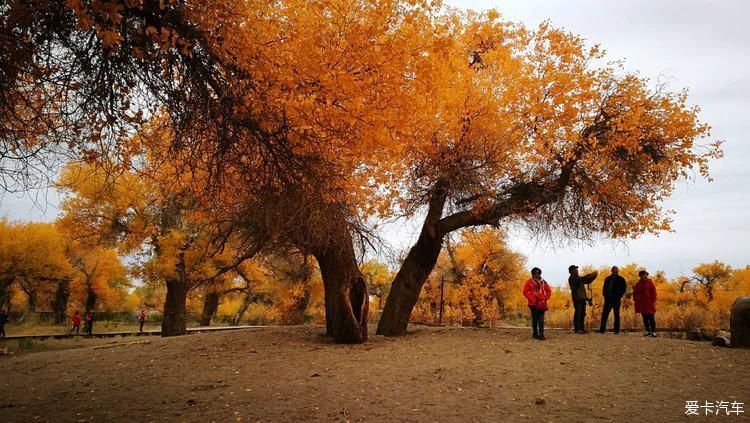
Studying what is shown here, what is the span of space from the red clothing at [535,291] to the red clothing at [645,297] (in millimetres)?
2556

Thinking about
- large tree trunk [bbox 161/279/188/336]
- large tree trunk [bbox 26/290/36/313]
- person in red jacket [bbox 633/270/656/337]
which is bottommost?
large tree trunk [bbox 26/290/36/313]

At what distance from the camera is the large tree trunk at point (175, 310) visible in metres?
19.4

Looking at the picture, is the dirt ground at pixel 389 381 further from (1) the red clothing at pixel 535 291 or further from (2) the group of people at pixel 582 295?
(1) the red clothing at pixel 535 291

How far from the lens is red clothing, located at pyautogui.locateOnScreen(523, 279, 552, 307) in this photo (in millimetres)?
10867

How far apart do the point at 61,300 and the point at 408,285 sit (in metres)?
39.6

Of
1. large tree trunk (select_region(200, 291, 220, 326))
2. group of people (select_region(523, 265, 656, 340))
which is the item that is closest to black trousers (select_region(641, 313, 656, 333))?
group of people (select_region(523, 265, 656, 340))

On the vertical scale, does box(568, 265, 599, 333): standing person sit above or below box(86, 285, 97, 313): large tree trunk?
above

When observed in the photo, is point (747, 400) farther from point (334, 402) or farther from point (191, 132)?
point (191, 132)

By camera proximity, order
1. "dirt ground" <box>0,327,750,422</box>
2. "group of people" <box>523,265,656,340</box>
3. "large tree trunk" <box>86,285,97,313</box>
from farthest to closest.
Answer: "large tree trunk" <box>86,285,97,313</box>, "group of people" <box>523,265,656,340</box>, "dirt ground" <box>0,327,750,422</box>

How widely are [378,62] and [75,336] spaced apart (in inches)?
1062

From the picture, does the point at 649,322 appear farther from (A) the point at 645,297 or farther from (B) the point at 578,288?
(B) the point at 578,288

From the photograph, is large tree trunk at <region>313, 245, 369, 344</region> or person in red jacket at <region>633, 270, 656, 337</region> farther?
person in red jacket at <region>633, 270, 656, 337</region>

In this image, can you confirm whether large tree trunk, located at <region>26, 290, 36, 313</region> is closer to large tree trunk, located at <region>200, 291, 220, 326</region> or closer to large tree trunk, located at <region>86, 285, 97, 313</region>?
large tree trunk, located at <region>86, 285, 97, 313</region>

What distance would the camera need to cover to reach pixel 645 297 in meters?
11.4
